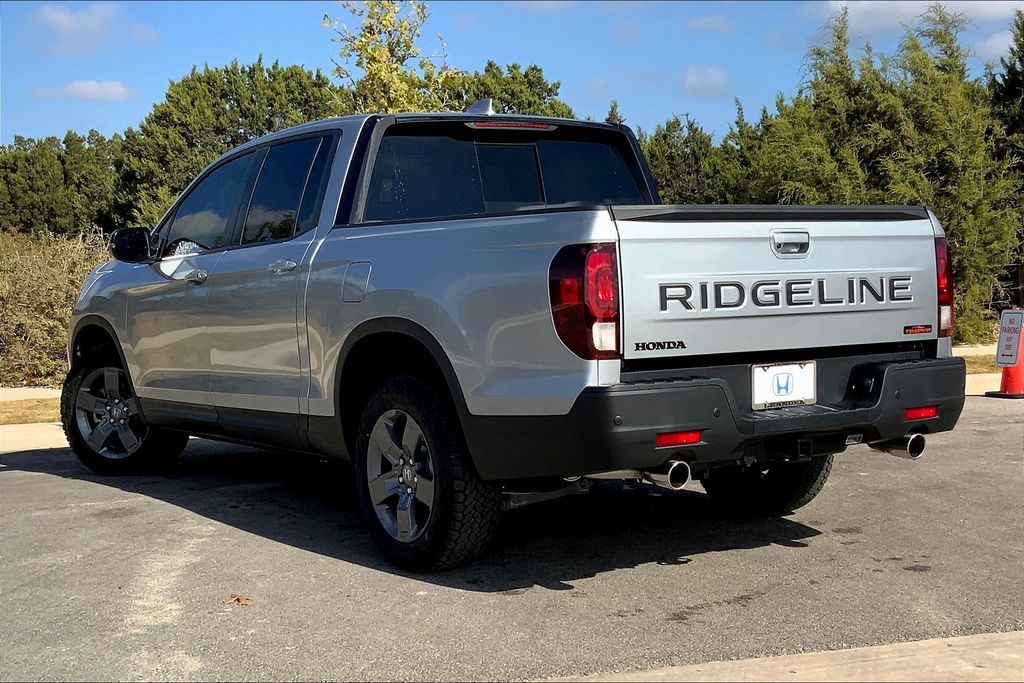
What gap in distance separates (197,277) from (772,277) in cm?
340

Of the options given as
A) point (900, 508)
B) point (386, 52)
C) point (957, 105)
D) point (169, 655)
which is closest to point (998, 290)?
point (957, 105)

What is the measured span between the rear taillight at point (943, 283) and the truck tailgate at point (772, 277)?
0.04m

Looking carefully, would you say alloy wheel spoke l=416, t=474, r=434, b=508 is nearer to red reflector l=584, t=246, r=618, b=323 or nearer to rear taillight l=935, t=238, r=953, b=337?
red reflector l=584, t=246, r=618, b=323

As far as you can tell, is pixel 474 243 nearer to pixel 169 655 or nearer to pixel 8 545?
pixel 169 655

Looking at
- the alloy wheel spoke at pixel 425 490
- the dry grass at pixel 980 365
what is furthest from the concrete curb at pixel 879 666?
the dry grass at pixel 980 365

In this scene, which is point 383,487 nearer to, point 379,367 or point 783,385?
point 379,367

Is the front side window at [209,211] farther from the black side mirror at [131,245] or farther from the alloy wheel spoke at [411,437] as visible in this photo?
the alloy wheel spoke at [411,437]

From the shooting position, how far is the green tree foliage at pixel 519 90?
4200cm

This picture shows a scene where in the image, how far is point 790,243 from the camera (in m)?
4.84

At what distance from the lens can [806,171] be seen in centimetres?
2044

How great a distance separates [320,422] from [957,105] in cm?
1691

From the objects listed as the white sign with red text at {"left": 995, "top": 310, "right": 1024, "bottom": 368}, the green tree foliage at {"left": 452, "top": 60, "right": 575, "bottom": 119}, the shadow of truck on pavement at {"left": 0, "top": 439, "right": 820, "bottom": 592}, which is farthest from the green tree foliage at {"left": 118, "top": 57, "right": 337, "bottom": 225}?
the shadow of truck on pavement at {"left": 0, "top": 439, "right": 820, "bottom": 592}

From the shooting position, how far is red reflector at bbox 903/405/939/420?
5.05 metres

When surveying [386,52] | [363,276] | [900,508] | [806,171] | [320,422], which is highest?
[386,52]
